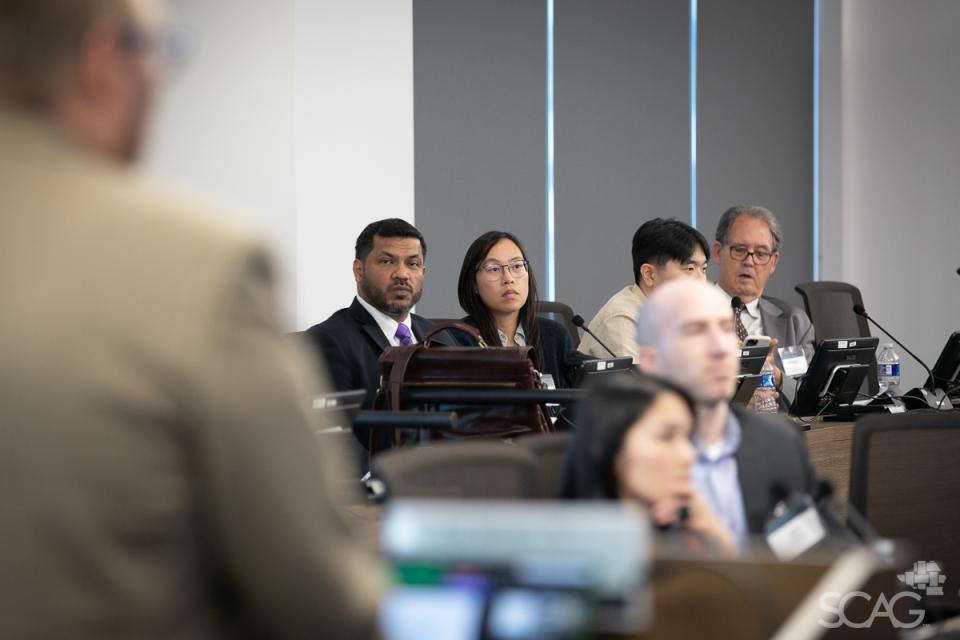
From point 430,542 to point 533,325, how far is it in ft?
12.5

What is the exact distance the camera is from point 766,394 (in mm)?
4453

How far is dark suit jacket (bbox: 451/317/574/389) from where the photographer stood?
473 cm

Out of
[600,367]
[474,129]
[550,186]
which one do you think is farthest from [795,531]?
[550,186]

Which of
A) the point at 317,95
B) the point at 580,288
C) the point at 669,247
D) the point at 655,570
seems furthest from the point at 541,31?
the point at 655,570

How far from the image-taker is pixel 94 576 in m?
0.81

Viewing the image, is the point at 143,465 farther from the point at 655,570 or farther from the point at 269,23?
the point at 269,23

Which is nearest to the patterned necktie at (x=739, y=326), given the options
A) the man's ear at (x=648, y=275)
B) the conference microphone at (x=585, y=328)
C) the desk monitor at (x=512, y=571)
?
the man's ear at (x=648, y=275)

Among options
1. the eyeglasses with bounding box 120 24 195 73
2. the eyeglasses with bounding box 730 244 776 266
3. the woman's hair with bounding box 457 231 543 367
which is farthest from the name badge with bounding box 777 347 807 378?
the eyeglasses with bounding box 120 24 195 73

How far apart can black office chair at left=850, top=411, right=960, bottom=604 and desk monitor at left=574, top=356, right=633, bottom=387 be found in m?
1.21

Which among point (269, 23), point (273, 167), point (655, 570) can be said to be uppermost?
point (269, 23)

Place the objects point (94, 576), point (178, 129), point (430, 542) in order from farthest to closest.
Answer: point (178, 129) < point (430, 542) < point (94, 576)

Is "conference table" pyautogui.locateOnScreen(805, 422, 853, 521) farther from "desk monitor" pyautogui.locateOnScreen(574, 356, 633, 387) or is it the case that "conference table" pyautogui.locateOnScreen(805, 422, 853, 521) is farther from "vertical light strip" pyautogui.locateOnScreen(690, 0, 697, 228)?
"vertical light strip" pyautogui.locateOnScreen(690, 0, 697, 228)

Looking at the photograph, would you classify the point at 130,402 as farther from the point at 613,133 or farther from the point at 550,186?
the point at 613,133

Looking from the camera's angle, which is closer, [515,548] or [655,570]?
[515,548]
